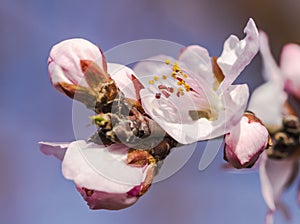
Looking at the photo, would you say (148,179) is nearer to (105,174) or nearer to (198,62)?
(105,174)

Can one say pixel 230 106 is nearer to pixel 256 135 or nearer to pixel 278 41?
pixel 256 135

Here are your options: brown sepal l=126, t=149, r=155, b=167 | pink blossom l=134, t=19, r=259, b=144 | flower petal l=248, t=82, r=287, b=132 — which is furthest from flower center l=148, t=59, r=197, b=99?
flower petal l=248, t=82, r=287, b=132

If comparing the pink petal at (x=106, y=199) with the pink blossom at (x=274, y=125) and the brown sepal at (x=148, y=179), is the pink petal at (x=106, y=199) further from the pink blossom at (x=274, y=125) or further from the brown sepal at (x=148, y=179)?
the pink blossom at (x=274, y=125)

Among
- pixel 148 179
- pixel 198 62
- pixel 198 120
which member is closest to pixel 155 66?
pixel 198 62

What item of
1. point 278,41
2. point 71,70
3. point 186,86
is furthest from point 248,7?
point 71,70

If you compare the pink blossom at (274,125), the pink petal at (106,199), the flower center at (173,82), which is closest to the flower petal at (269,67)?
the pink blossom at (274,125)
